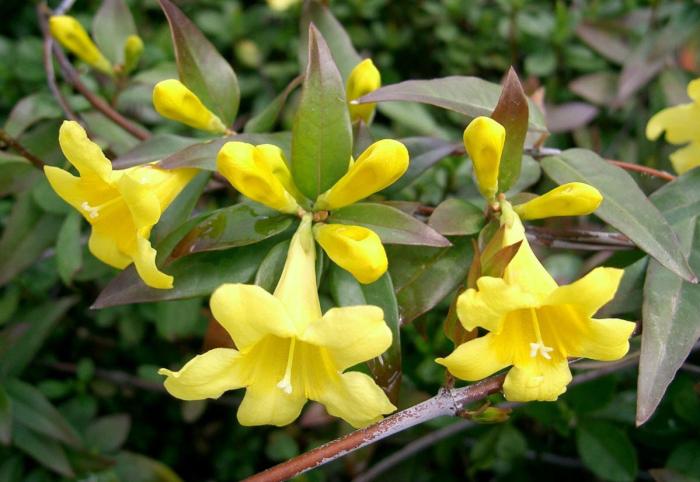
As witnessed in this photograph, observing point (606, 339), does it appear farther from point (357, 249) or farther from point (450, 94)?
point (450, 94)

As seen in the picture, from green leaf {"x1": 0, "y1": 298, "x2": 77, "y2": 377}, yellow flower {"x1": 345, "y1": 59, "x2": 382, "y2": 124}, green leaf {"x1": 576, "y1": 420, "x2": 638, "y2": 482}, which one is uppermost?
yellow flower {"x1": 345, "y1": 59, "x2": 382, "y2": 124}

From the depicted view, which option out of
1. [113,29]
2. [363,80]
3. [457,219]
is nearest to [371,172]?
[457,219]

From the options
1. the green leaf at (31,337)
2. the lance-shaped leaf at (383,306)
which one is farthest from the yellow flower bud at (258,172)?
the green leaf at (31,337)

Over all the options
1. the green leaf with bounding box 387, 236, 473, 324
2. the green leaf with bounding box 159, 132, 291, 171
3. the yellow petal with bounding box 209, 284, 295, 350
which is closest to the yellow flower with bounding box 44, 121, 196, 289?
the green leaf with bounding box 159, 132, 291, 171

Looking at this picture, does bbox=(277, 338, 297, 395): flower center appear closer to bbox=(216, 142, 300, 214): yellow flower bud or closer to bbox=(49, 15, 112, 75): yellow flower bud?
bbox=(216, 142, 300, 214): yellow flower bud

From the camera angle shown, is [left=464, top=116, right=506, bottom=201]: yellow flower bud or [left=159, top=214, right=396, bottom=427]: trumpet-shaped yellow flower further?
[left=464, top=116, right=506, bottom=201]: yellow flower bud

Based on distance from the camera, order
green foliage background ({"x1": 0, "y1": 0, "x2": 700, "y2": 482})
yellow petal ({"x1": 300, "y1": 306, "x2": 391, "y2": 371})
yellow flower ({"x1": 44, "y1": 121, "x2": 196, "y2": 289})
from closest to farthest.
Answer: yellow petal ({"x1": 300, "y1": 306, "x2": 391, "y2": 371}) < yellow flower ({"x1": 44, "y1": 121, "x2": 196, "y2": 289}) < green foliage background ({"x1": 0, "y1": 0, "x2": 700, "y2": 482})

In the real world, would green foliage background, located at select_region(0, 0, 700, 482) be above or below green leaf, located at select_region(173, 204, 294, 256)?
below

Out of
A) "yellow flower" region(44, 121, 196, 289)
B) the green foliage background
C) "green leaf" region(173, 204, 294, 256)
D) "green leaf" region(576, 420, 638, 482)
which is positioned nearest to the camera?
"yellow flower" region(44, 121, 196, 289)
